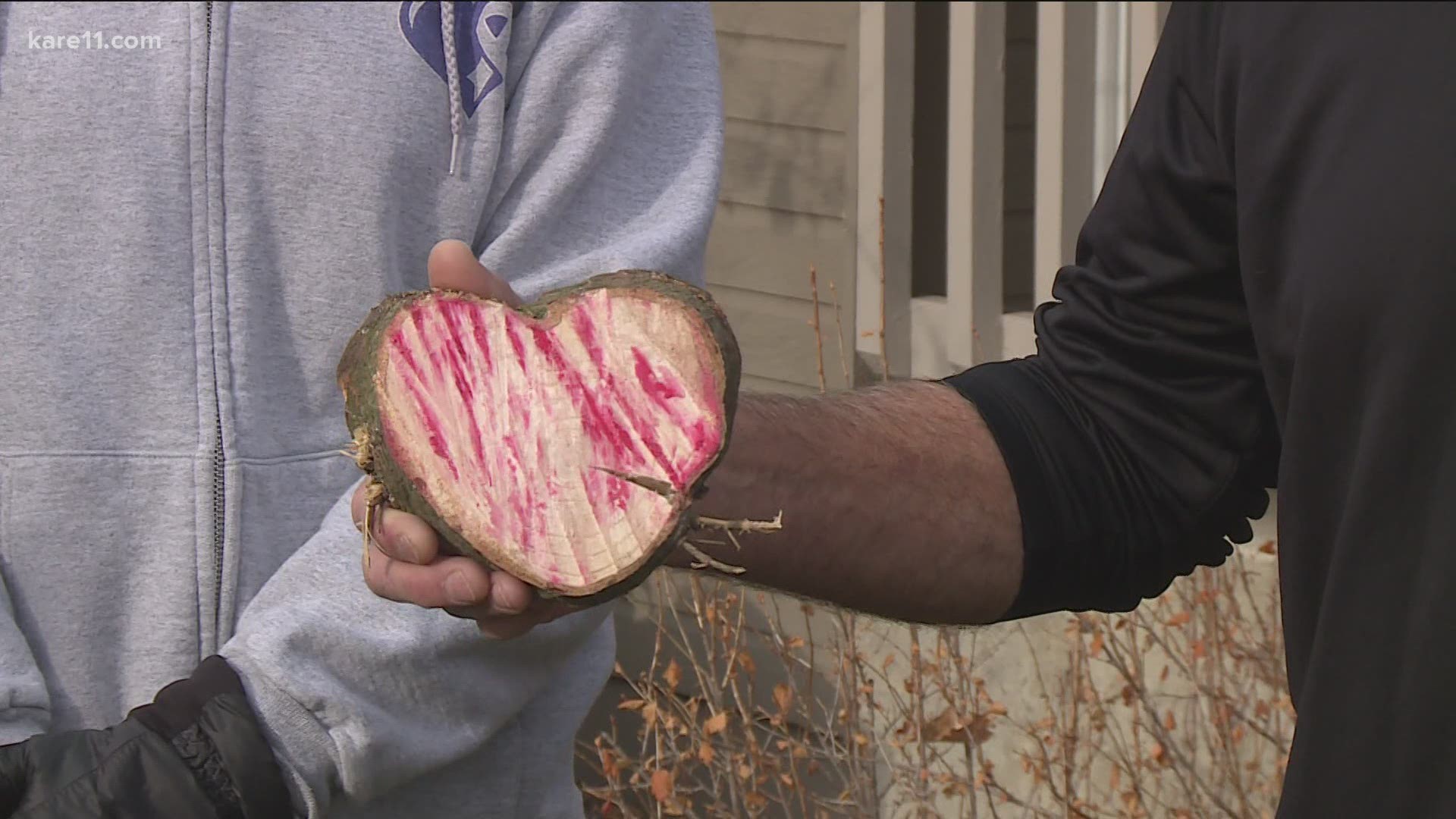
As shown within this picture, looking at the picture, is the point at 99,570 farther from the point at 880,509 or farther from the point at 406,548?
the point at 880,509

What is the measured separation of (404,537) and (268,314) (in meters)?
0.59

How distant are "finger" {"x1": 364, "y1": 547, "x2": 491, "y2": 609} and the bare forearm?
0.26m

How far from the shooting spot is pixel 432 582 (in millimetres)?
1423

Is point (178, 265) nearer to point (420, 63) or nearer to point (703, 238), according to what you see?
point (420, 63)

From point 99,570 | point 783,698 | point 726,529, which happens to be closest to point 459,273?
point 726,529

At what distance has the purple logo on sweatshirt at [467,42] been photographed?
1986 mm

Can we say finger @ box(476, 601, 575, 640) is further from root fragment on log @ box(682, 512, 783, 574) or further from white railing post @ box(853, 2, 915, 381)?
white railing post @ box(853, 2, 915, 381)

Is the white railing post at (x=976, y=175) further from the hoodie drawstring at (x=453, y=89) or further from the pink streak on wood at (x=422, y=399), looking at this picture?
the pink streak on wood at (x=422, y=399)

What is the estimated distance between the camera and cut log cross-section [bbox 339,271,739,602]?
1347 mm

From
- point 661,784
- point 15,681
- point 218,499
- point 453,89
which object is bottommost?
point 661,784

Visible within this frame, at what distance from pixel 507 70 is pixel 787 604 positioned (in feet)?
7.84

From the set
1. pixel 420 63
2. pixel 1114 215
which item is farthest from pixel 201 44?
pixel 1114 215

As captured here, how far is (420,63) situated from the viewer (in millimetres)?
1995

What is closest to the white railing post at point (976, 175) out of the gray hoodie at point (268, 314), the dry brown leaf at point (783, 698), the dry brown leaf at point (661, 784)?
the dry brown leaf at point (783, 698)
